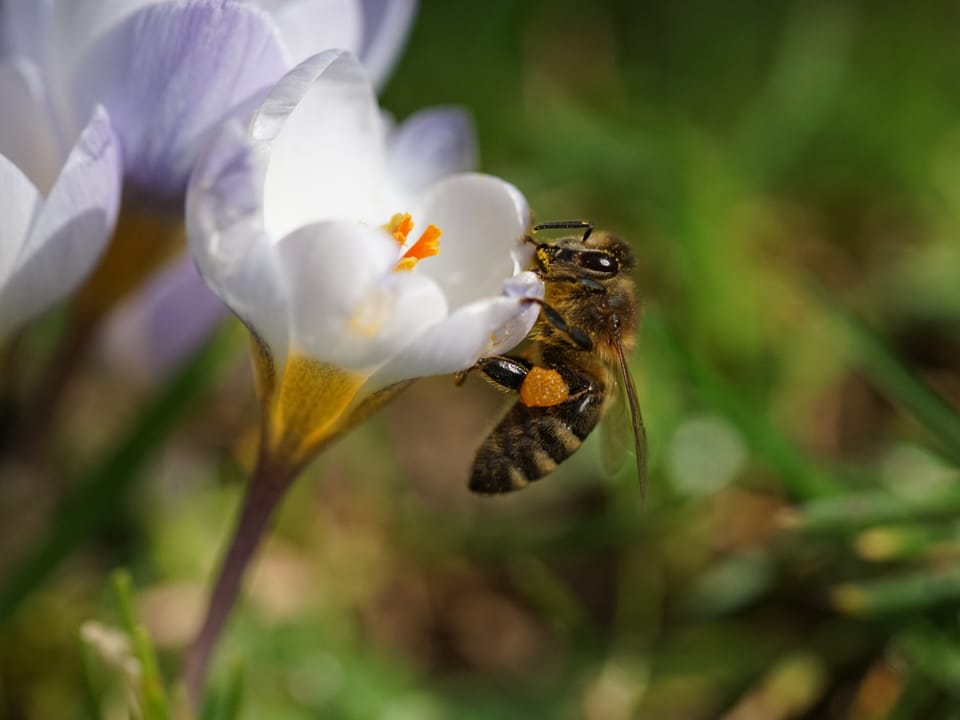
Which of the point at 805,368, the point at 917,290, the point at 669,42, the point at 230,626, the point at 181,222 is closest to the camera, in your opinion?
the point at 181,222

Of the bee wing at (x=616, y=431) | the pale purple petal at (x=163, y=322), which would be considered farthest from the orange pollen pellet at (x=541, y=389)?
the pale purple petal at (x=163, y=322)

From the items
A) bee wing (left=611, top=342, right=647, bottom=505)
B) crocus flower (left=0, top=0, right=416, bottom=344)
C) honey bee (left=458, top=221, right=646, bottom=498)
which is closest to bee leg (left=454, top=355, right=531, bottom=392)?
honey bee (left=458, top=221, right=646, bottom=498)

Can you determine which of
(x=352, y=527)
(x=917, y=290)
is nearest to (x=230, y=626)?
(x=352, y=527)

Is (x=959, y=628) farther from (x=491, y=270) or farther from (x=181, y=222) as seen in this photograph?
(x=181, y=222)

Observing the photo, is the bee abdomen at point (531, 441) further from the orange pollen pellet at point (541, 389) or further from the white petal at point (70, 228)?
the white petal at point (70, 228)

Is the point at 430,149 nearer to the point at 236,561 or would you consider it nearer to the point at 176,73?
the point at 176,73

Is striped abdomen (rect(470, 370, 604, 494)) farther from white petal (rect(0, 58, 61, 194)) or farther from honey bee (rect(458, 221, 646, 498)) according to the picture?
white petal (rect(0, 58, 61, 194))
